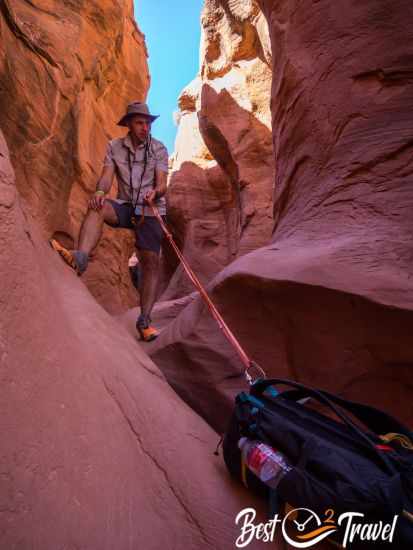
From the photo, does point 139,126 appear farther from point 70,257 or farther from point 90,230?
point 70,257

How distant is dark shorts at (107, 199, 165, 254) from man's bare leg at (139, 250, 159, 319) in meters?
0.08

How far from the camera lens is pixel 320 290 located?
2047mm

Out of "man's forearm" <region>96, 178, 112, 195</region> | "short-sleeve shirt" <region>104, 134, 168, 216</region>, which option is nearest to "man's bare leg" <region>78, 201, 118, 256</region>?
"man's forearm" <region>96, 178, 112, 195</region>

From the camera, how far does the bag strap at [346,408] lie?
1.21 meters

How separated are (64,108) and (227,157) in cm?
430

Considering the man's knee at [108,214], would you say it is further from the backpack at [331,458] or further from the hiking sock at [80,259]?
the backpack at [331,458]

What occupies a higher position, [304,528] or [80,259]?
[80,259]

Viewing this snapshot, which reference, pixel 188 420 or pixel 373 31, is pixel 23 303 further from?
pixel 373 31

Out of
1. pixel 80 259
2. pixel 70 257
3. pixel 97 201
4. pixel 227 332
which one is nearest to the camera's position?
pixel 227 332

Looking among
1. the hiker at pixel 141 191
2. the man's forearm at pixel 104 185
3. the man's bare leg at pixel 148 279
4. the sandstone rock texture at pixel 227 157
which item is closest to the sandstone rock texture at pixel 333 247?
the man's bare leg at pixel 148 279

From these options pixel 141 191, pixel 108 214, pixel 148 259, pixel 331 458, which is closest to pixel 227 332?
pixel 331 458

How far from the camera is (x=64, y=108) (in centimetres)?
696

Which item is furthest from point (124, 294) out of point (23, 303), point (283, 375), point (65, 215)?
point (23, 303)

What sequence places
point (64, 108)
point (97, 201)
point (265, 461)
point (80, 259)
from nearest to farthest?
1. point (265, 461)
2. point (80, 259)
3. point (97, 201)
4. point (64, 108)
